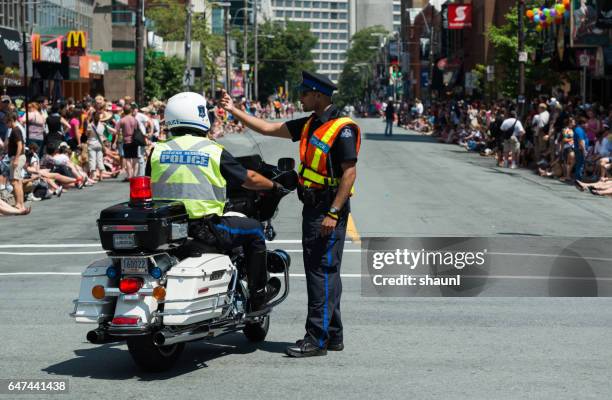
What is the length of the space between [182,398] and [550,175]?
23.7m

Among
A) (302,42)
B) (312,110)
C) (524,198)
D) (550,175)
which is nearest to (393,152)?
(550,175)

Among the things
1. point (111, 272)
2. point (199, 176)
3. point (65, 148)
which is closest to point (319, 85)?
point (199, 176)

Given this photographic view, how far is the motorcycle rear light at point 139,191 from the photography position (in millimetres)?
7105

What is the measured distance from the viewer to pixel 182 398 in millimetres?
6609

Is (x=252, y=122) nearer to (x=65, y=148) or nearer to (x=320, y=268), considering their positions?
(x=320, y=268)

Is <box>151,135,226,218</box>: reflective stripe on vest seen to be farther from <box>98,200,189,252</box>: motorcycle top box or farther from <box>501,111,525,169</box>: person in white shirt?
<box>501,111,525,169</box>: person in white shirt

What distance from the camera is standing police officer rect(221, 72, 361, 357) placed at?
7.87 meters

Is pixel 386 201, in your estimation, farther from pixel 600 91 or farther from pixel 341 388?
pixel 600 91

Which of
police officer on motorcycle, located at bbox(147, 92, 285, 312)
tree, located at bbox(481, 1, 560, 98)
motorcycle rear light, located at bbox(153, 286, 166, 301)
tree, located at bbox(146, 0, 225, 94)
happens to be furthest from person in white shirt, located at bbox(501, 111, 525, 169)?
tree, located at bbox(146, 0, 225, 94)

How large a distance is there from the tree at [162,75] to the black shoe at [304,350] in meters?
53.7

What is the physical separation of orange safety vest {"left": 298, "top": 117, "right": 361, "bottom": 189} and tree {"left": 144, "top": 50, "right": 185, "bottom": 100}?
53.5 metres

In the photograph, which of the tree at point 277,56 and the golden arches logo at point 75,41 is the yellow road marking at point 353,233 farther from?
the tree at point 277,56

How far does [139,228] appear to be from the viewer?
6938 mm

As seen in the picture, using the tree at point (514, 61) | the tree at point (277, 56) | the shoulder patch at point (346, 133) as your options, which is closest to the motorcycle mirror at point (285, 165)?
the shoulder patch at point (346, 133)
